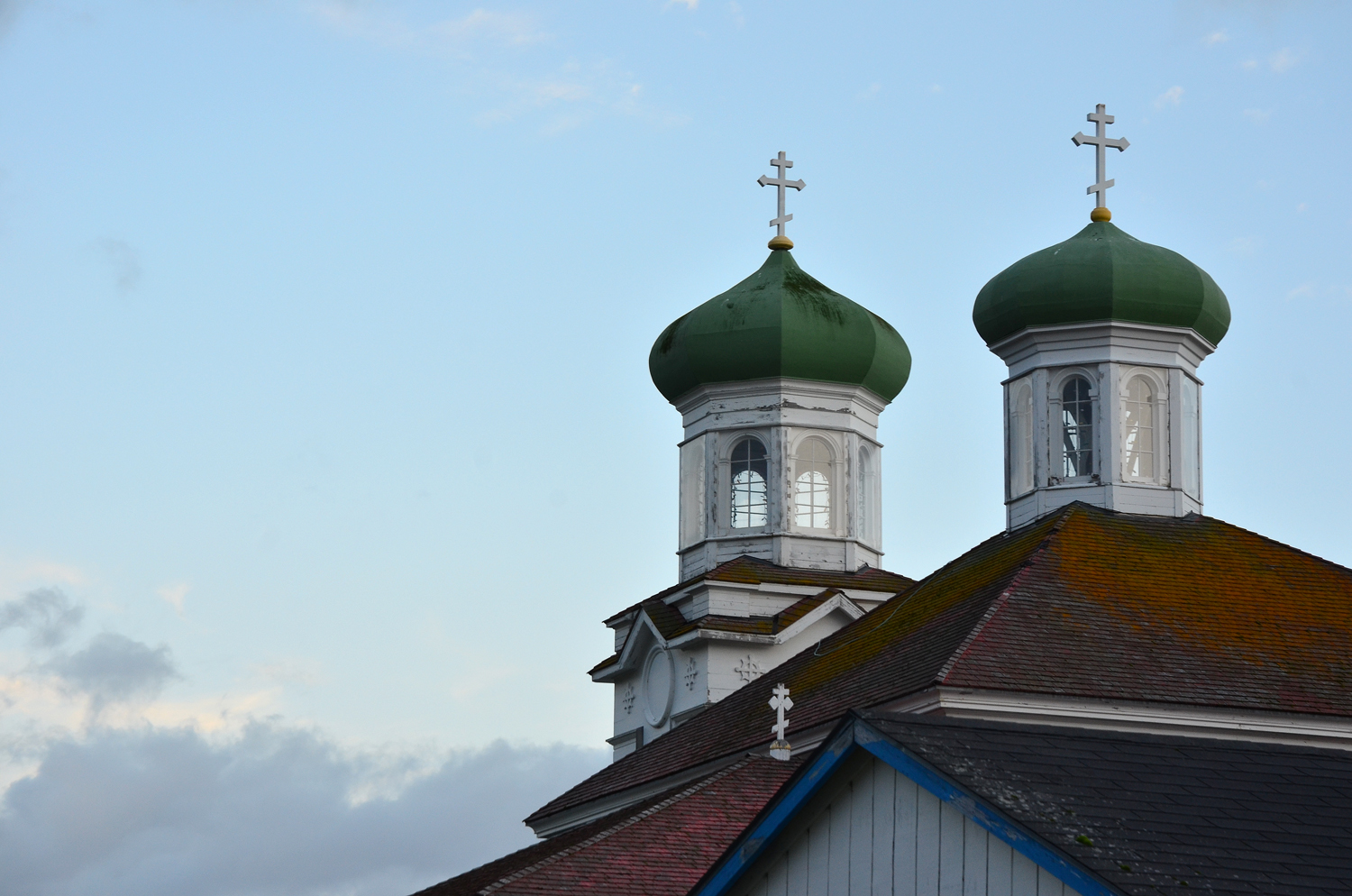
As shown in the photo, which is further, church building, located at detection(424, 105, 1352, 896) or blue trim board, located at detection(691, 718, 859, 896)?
blue trim board, located at detection(691, 718, 859, 896)

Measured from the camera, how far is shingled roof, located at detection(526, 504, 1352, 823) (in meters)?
19.4

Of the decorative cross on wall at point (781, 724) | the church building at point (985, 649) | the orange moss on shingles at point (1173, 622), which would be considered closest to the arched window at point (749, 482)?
the church building at point (985, 649)

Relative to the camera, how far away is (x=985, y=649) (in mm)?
19406

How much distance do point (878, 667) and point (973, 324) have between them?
251 inches

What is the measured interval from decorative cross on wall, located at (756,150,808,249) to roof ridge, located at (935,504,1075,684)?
10.8 metres

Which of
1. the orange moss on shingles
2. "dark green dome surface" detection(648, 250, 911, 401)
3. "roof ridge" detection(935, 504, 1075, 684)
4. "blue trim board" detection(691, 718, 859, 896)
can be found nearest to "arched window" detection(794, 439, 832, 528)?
"dark green dome surface" detection(648, 250, 911, 401)

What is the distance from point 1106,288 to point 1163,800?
47.8 ft

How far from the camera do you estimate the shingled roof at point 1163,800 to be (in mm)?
9953

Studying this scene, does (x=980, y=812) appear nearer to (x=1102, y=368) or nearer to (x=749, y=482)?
(x=1102, y=368)

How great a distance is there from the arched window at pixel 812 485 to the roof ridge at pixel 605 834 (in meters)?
10.1

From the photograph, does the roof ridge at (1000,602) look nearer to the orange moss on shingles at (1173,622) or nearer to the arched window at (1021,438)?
the orange moss on shingles at (1173,622)

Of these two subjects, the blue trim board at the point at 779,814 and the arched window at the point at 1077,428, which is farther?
the arched window at the point at 1077,428

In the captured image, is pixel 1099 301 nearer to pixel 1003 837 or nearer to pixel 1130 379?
pixel 1130 379

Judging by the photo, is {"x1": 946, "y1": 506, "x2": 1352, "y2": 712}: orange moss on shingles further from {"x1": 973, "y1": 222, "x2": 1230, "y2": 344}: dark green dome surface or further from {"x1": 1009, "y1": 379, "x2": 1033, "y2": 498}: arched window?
{"x1": 973, "y1": 222, "x2": 1230, "y2": 344}: dark green dome surface
